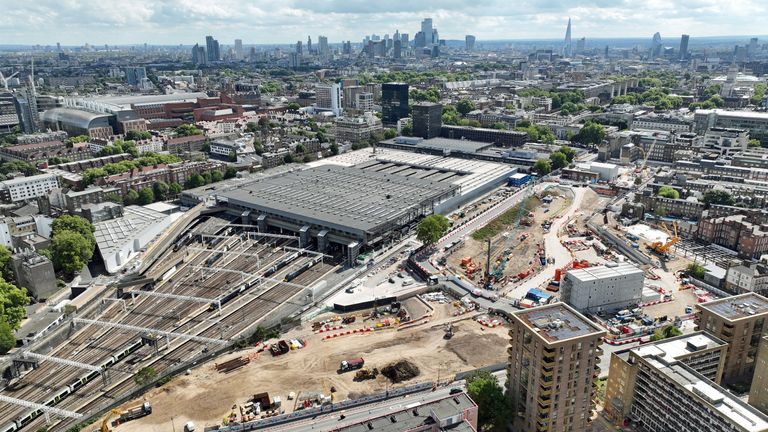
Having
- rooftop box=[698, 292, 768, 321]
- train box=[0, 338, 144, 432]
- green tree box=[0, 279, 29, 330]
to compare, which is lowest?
train box=[0, 338, 144, 432]

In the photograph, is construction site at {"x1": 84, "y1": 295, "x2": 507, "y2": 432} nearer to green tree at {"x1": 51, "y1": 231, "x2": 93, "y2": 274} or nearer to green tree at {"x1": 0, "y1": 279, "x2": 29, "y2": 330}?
green tree at {"x1": 0, "y1": 279, "x2": 29, "y2": 330}

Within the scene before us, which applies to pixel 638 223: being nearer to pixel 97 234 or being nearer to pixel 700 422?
pixel 700 422

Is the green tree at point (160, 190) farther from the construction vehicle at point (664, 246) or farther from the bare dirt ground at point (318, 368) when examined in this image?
the construction vehicle at point (664, 246)

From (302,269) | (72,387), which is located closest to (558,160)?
(302,269)

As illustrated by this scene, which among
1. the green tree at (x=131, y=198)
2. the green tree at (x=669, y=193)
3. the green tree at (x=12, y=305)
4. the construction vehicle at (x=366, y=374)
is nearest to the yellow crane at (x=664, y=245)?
the green tree at (x=669, y=193)

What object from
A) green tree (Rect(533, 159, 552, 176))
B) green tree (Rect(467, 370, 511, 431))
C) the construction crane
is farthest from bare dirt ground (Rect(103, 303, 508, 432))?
green tree (Rect(533, 159, 552, 176))

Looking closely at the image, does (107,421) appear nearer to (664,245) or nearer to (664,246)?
(664,246)
